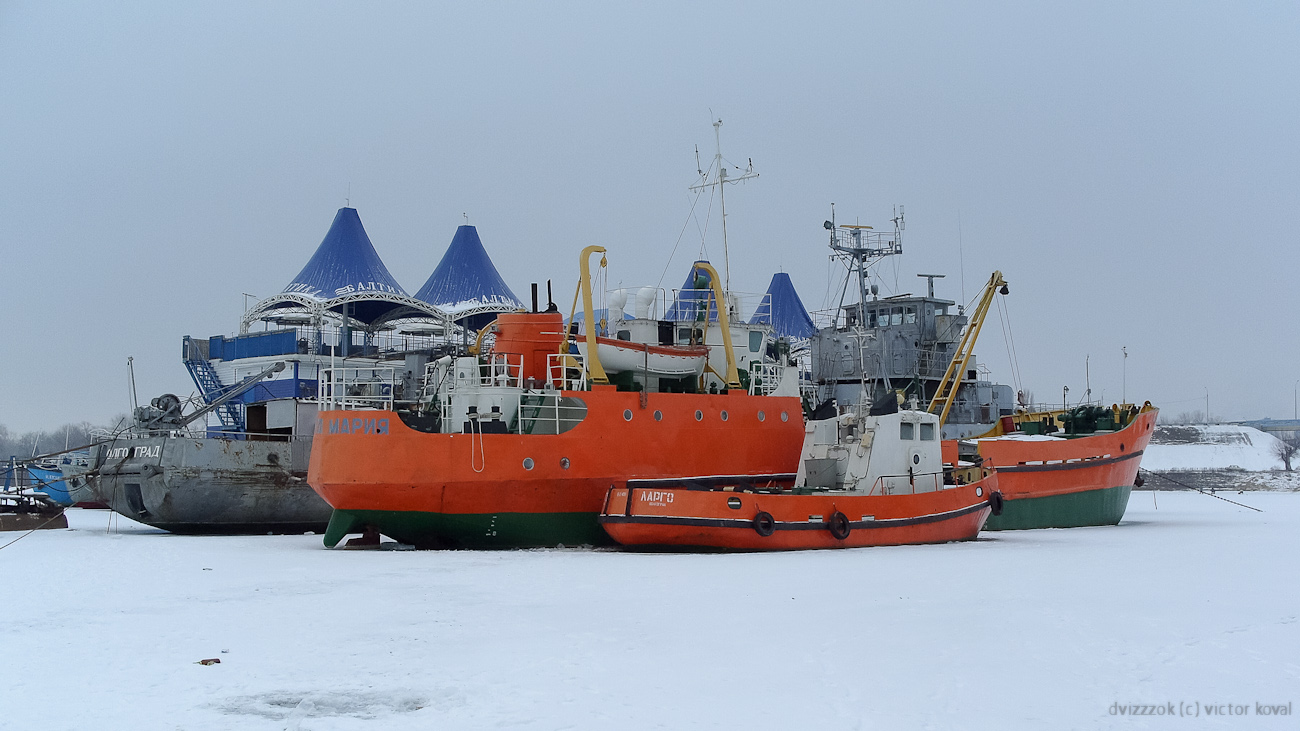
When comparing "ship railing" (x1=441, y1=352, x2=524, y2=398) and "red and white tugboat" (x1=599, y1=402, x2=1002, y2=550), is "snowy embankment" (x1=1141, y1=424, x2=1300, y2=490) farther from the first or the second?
"ship railing" (x1=441, y1=352, x2=524, y2=398)

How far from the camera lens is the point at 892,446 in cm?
1866

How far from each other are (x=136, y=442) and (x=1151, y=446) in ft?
211

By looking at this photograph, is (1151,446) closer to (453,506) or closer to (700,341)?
(700,341)

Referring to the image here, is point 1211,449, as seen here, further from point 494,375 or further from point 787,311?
point 494,375

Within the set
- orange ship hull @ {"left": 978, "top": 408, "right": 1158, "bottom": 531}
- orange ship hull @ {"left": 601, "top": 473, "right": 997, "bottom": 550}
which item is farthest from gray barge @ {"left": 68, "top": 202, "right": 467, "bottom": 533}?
orange ship hull @ {"left": 978, "top": 408, "right": 1158, "bottom": 531}

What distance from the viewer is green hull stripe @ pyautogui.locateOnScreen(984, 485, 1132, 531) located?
22.6 metres

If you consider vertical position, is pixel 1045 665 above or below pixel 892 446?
below

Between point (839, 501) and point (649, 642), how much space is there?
900 centimetres

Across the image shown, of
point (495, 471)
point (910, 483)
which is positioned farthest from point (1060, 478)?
point (495, 471)

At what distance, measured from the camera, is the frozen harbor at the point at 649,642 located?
657 cm

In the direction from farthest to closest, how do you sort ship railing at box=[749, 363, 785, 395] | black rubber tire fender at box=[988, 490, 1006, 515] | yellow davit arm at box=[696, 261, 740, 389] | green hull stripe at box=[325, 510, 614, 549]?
ship railing at box=[749, 363, 785, 395] → yellow davit arm at box=[696, 261, 740, 389] → black rubber tire fender at box=[988, 490, 1006, 515] → green hull stripe at box=[325, 510, 614, 549]

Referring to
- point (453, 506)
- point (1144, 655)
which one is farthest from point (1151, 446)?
point (1144, 655)

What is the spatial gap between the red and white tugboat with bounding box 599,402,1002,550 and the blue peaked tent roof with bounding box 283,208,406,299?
24362 mm

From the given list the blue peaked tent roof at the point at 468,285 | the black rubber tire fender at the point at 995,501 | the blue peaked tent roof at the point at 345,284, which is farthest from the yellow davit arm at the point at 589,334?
the blue peaked tent roof at the point at 468,285
